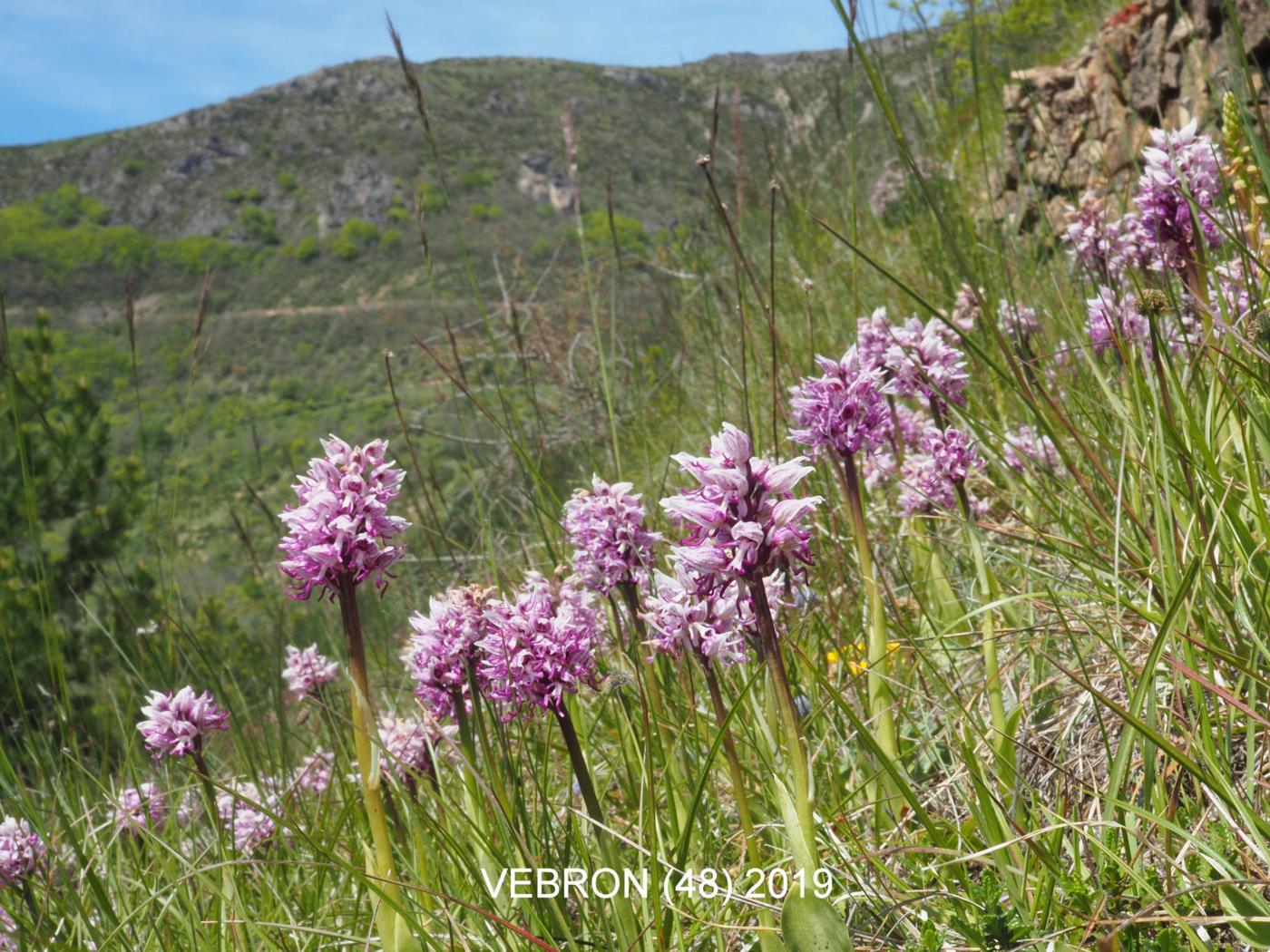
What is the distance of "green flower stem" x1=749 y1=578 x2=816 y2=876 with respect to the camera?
1.20 m

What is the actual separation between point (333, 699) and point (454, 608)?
1570 millimetres

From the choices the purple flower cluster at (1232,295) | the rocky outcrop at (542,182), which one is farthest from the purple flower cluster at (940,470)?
the rocky outcrop at (542,182)

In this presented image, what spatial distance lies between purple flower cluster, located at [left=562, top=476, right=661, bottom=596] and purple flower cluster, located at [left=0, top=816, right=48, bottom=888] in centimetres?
164

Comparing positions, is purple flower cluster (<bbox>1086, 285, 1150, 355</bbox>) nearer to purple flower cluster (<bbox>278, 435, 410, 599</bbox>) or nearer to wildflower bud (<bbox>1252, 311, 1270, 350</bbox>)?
wildflower bud (<bbox>1252, 311, 1270, 350</bbox>)

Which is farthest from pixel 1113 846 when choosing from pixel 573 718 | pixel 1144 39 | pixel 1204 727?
pixel 1144 39

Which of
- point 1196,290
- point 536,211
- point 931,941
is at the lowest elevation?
point 931,941

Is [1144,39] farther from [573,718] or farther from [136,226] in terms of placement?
[136,226]

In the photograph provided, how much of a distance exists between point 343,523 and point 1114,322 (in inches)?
82.2

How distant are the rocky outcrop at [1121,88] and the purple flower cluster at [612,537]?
2.85 m

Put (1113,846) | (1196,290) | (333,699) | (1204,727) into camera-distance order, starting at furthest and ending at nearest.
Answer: (333,699) < (1196,290) < (1113,846) < (1204,727)

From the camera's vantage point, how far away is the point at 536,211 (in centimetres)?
7950

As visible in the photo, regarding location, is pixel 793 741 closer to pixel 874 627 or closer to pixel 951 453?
pixel 874 627

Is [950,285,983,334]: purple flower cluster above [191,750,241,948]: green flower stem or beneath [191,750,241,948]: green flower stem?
above

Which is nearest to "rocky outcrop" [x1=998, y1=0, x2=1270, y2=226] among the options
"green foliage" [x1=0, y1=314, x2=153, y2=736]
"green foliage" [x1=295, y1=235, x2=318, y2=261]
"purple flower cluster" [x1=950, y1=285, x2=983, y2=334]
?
"purple flower cluster" [x1=950, y1=285, x2=983, y2=334]
